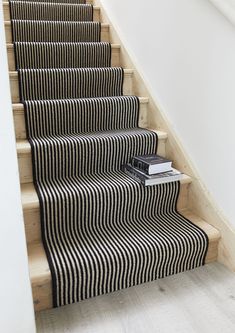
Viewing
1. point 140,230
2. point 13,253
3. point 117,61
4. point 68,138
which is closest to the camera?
point 13,253

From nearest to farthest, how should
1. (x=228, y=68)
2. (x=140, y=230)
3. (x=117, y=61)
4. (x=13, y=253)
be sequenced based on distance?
(x=13, y=253)
(x=228, y=68)
(x=140, y=230)
(x=117, y=61)

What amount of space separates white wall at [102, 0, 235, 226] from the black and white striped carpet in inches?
7.0

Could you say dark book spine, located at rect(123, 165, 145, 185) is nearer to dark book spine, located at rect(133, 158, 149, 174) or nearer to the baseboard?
dark book spine, located at rect(133, 158, 149, 174)

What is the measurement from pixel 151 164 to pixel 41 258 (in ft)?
2.04

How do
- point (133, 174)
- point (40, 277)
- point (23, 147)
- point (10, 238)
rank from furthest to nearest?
1. point (133, 174)
2. point (23, 147)
3. point (40, 277)
4. point (10, 238)

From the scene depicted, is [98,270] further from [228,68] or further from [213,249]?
[228,68]

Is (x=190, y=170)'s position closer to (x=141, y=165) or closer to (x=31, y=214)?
(x=141, y=165)

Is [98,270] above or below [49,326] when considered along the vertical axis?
above

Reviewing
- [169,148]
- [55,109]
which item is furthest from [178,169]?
[55,109]

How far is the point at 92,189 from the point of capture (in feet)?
4.58

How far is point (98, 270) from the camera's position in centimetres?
120

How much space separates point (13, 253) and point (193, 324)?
0.67m

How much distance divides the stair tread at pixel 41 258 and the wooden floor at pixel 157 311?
14cm

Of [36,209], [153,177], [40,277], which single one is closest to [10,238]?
[40,277]
